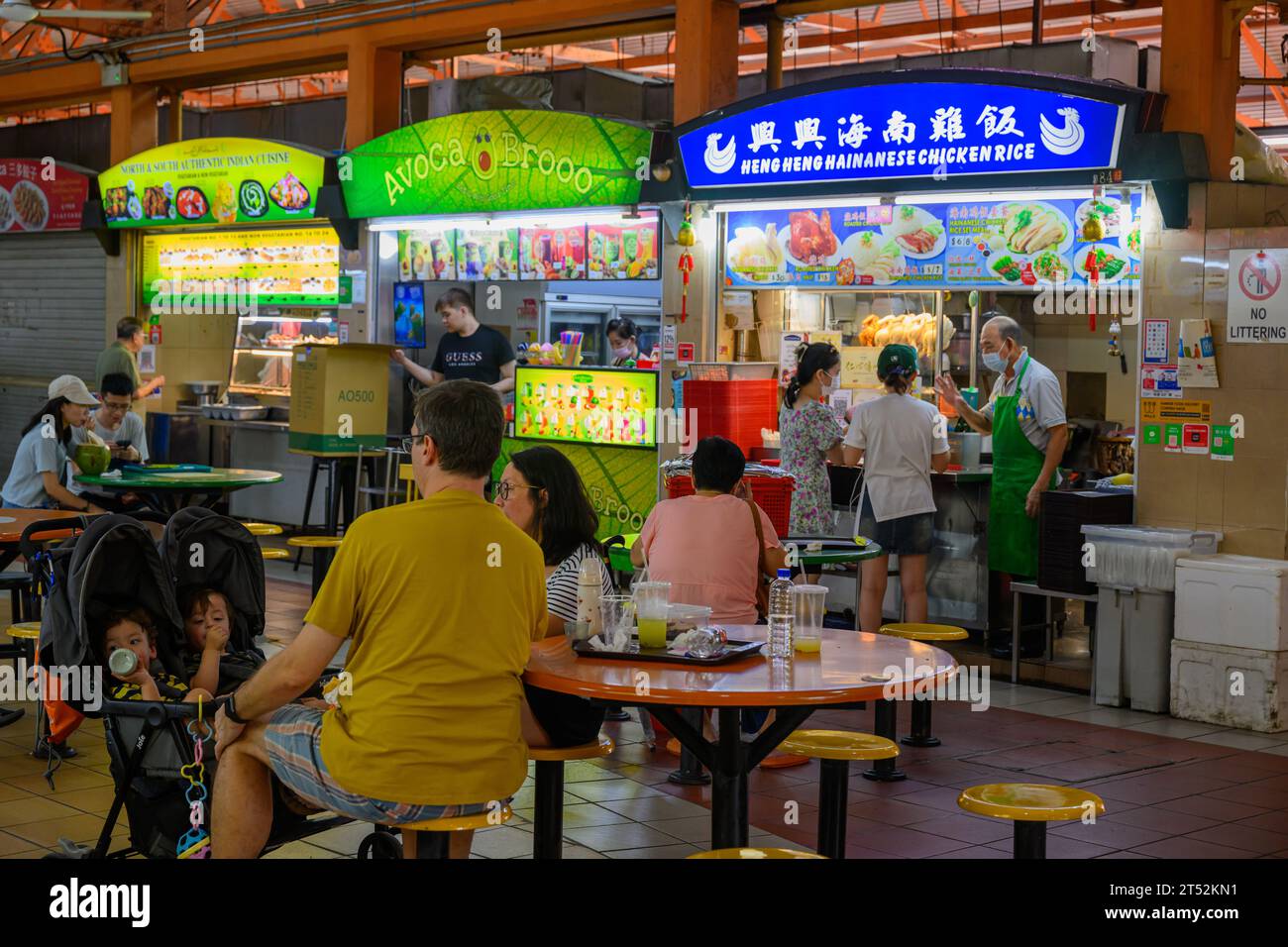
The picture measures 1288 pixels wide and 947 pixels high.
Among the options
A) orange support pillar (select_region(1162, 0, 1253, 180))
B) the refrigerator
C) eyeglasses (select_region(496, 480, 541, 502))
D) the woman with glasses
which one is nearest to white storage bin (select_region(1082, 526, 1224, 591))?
orange support pillar (select_region(1162, 0, 1253, 180))

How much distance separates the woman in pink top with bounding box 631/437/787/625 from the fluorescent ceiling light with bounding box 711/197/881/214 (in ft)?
12.8

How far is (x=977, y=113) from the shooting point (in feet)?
27.6

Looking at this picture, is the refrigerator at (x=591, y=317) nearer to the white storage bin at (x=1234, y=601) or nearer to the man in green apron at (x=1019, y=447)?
the man in green apron at (x=1019, y=447)

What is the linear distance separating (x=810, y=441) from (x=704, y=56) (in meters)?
3.07

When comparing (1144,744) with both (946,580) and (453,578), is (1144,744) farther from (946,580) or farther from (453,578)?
(453,578)

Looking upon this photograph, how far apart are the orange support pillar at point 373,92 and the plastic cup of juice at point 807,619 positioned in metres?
8.73

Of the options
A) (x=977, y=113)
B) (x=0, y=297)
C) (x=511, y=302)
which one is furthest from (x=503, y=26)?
(x=0, y=297)

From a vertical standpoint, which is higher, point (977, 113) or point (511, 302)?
point (977, 113)

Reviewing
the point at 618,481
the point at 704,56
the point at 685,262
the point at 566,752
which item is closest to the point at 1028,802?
the point at 566,752

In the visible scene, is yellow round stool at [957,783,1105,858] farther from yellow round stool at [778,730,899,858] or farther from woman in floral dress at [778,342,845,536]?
woman in floral dress at [778,342,845,536]

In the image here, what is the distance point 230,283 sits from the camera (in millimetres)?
14086

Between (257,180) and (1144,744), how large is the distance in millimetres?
8998

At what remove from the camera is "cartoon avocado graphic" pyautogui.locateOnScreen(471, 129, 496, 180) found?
1127cm

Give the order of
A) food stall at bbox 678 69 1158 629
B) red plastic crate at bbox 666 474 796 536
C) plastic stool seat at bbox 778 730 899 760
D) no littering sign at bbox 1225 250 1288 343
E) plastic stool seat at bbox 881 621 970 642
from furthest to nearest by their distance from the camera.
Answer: food stall at bbox 678 69 1158 629 < red plastic crate at bbox 666 474 796 536 < no littering sign at bbox 1225 250 1288 343 < plastic stool seat at bbox 881 621 970 642 < plastic stool seat at bbox 778 730 899 760
